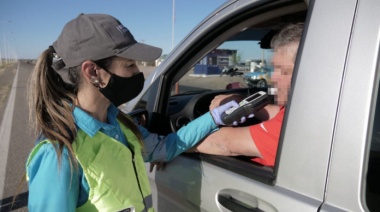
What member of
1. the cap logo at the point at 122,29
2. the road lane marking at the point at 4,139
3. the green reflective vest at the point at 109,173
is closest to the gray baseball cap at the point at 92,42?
the cap logo at the point at 122,29

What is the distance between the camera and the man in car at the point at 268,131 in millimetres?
1415

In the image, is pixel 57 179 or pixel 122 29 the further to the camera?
pixel 122 29

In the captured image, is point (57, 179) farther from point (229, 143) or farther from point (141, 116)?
point (141, 116)

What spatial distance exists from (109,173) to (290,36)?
3.23ft

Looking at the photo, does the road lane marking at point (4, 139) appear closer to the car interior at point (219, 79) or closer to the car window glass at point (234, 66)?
the car interior at point (219, 79)

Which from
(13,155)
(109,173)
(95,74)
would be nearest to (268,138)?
(109,173)

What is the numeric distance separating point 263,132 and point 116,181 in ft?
2.18

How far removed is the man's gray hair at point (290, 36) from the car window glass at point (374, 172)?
58cm

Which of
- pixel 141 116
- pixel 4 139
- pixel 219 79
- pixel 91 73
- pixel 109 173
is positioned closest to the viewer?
pixel 109 173

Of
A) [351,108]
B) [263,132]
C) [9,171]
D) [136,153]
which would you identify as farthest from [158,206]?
[9,171]

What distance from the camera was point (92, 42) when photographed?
1307 mm

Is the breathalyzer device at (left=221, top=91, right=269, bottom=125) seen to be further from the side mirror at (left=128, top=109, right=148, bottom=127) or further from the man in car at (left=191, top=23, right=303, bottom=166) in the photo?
the side mirror at (left=128, top=109, right=148, bottom=127)

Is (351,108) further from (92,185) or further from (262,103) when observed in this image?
(92,185)

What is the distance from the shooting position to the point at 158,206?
1.94 m
